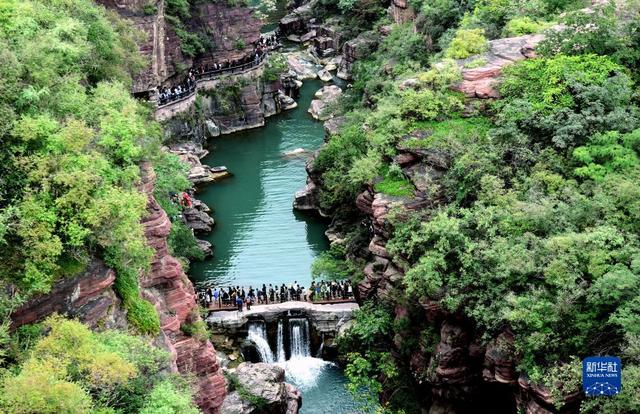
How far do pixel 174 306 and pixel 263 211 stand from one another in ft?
87.7

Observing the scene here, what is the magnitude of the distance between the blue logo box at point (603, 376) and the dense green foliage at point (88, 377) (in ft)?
36.6

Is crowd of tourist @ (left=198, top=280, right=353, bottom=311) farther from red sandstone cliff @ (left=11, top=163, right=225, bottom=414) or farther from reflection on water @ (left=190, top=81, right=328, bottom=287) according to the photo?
red sandstone cliff @ (left=11, top=163, right=225, bottom=414)

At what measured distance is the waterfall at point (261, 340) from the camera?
41375 mm

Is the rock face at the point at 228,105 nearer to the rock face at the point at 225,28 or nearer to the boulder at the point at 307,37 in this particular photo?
the rock face at the point at 225,28

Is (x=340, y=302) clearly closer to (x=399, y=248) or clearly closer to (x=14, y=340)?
(x=399, y=248)

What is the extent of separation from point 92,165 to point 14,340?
18.2 feet

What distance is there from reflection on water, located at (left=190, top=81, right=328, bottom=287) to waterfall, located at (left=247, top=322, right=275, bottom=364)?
5.02m

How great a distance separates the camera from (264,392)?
1371 inches

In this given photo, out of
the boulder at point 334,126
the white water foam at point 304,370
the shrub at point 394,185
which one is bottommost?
the white water foam at point 304,370

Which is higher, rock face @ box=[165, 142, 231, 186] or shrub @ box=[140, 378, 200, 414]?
shrub @ box=[140, 378, 200, 414]

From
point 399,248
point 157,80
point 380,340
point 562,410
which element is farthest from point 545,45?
point 157,80

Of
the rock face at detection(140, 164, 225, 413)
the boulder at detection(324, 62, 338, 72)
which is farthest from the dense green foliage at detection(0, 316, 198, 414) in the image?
the boulder at detection(324, 62, 338, 72)

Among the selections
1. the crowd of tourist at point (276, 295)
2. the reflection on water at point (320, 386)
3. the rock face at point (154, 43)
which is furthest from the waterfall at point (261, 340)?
the rock face at point (154, 43)

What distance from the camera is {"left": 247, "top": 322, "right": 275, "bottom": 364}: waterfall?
136 ft
